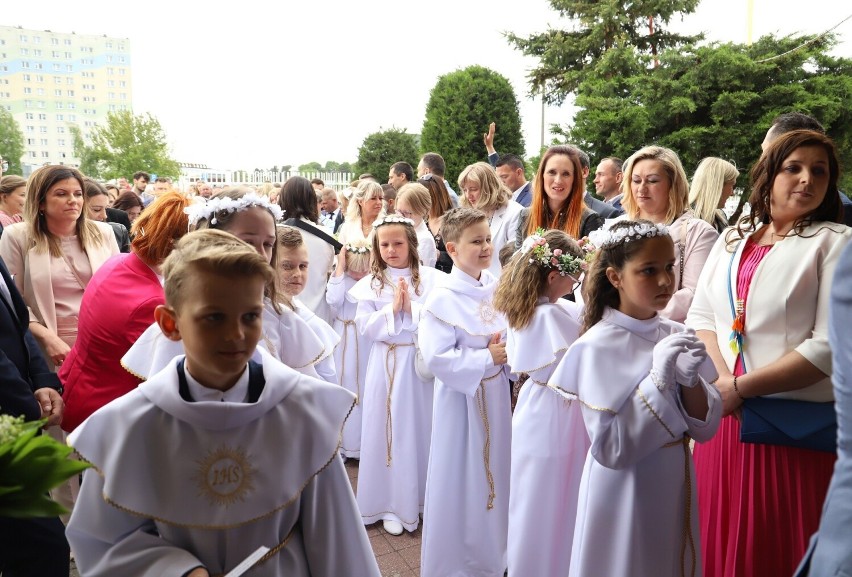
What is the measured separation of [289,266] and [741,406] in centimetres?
248

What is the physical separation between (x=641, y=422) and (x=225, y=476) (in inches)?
58.6

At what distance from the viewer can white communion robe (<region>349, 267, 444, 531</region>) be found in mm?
4281

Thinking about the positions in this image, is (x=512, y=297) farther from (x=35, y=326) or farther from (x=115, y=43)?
(x=115, y=43)

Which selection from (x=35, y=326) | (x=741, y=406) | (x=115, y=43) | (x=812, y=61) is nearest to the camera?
(x=741, y=406)

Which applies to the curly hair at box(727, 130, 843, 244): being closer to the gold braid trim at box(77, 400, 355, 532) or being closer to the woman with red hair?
the gold braid trim at box(77, 400, 355, 532)

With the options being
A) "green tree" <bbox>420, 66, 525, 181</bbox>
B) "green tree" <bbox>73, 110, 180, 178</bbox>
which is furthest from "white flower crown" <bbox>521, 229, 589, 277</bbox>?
"green tree" <bbox>73, 110, 180, 178</bbox>

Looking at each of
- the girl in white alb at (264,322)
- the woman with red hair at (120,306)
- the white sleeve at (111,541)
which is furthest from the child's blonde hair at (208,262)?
the woman with red hair at (120,306)

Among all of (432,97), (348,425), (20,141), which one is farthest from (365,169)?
(20,141)

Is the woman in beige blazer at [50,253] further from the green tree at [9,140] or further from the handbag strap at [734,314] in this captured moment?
the green tree at [9,140]

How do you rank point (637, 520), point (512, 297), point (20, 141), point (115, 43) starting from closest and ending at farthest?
1. point (637, 520)
2. point (512, 297)
3. point (20, 141)
4. point (115, 43)

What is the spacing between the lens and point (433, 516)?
3475mm

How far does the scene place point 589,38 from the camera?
20141 millimetres

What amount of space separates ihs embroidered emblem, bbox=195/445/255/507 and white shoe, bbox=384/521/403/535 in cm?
281

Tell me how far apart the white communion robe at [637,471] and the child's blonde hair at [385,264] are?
2467 mm
